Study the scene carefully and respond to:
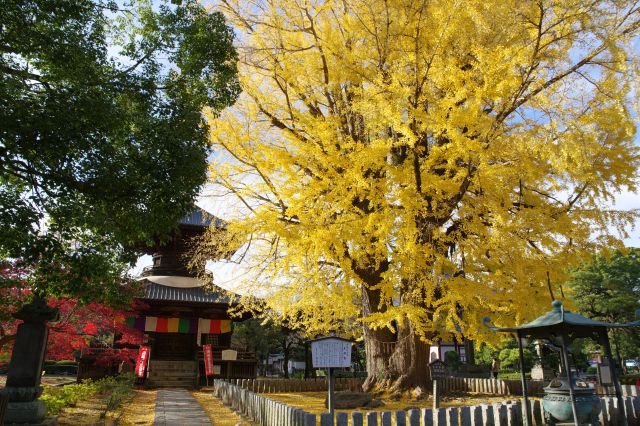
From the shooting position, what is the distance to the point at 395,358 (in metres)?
11.2

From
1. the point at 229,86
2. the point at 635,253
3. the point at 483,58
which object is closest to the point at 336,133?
the point at 229,86

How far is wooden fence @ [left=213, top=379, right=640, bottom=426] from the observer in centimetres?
567

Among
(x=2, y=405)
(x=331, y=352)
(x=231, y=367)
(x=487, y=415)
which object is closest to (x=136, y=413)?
(x=2, y=405)

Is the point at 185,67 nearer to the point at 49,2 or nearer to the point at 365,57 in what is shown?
the point at 49,2

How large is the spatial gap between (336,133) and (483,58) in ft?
12.0

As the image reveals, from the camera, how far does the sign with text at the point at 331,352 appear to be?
725 cm

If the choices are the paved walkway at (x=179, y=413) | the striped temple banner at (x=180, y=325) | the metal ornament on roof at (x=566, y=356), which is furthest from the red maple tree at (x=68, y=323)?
the metal ornament on roof at (x=566, y=356)

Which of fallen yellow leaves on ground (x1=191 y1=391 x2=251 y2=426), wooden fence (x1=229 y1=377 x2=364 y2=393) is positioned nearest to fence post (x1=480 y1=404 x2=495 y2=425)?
fallen yellow leaves on ground (x1=191 y1=391 x2=251 y2=426)

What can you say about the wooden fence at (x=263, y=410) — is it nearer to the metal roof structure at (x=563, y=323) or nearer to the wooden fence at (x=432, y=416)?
the wooden fence at (x=432, y=416)

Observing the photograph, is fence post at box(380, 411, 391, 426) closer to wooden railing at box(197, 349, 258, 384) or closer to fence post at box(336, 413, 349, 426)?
fence post at box(336, 413, 349, 426)

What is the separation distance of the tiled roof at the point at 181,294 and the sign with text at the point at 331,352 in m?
12.0

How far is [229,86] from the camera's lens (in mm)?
7887

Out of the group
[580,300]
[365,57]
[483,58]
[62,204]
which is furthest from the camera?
[580,300]

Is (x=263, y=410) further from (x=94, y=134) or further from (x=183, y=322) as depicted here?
(x=183, y=322)
